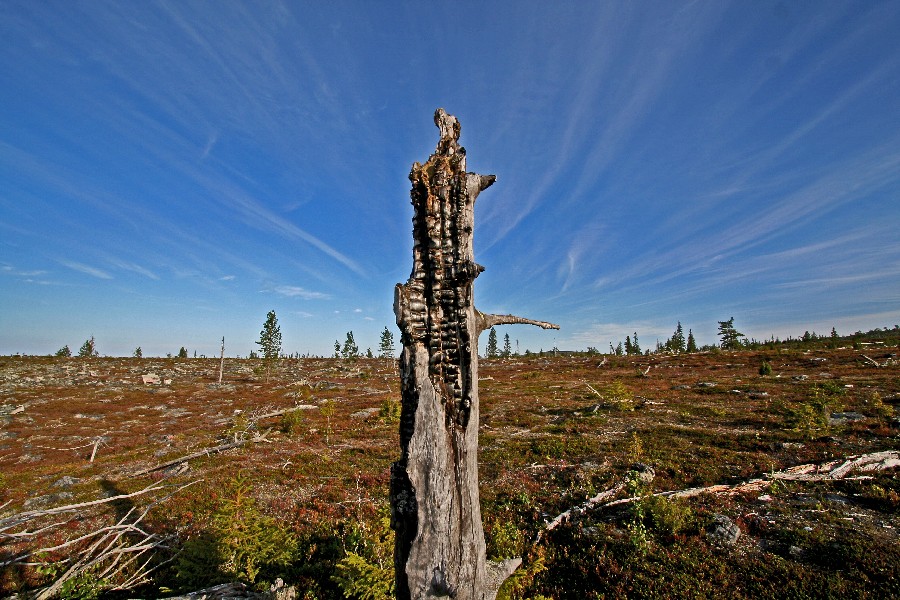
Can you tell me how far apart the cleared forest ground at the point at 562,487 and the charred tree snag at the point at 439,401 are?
2368mm

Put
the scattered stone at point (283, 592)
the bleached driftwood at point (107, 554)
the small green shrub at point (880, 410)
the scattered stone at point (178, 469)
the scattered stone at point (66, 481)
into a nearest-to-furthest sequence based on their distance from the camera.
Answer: the bleached driftwood at point (107, 554), the scattered stone at point (283, 592), the scattered stone at point (66, 481), the scattered stone at point (178, 469), the small green shrub at point (880, 410)

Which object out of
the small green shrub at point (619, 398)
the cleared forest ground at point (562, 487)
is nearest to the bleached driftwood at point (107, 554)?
the cleared forest ground at point (562, 487)

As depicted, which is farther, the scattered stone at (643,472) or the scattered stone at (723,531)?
the scattered stone at (643,472)

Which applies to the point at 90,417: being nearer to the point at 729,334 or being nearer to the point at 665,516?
the point at 665,516

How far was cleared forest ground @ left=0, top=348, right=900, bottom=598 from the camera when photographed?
25.3ft

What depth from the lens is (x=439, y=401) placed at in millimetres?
4234

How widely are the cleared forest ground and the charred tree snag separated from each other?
2.37 metres

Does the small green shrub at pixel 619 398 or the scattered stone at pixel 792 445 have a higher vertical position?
→ the small green shrub at pixel 619 398

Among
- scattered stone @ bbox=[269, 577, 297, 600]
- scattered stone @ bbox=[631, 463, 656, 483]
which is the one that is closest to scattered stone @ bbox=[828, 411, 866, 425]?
scattered stone @ bbox=[631, 463, 656, 483]

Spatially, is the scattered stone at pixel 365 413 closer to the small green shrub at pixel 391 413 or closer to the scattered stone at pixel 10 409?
A: the small green shrub at pixel 391 413

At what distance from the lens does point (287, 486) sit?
14.7 m

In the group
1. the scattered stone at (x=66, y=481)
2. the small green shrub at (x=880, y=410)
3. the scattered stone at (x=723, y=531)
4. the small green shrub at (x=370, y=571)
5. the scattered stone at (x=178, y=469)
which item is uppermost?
the small green shrub at (x=880, y=410)

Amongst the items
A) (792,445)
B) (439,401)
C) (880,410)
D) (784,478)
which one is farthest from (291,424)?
(880,410)

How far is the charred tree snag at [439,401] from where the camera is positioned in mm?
4141
